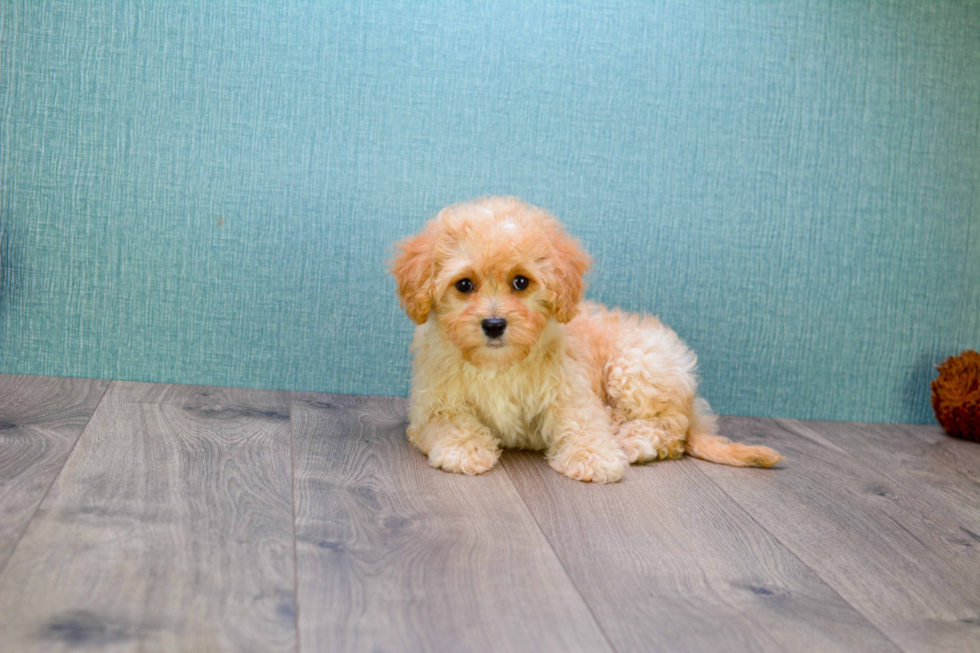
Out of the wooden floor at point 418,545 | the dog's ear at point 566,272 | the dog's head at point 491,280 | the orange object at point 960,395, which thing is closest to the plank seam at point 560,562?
the wooden floor at point 418,545

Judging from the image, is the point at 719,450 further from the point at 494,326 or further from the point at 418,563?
the point at 418,563

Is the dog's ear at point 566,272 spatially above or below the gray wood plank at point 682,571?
above

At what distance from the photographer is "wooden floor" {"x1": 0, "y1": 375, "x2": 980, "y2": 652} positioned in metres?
1.37

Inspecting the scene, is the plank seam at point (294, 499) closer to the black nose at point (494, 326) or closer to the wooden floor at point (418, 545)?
the wooden floor at point (418, 545)

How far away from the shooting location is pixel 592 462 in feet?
7.31

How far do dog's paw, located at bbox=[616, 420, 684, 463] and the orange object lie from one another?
1.28m

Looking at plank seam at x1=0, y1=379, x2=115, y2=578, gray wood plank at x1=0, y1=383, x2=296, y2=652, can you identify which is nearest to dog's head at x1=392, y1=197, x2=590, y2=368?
gray wood plank at x1=0, y1=383, x2=296, y2=652

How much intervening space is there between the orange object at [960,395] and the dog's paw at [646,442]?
50.3 inches

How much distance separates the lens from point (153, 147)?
2.78 metres

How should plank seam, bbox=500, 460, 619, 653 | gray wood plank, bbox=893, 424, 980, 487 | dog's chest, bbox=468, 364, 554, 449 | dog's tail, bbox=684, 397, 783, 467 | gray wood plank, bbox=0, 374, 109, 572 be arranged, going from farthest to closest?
1. gray wood plank, bbox=893, 424, 980, 487
2. dog's tail, bbox=684, 397, 783, 467
3. dog's chest, bbox=468, 364, 554, 449
4. gray wood plank, bbox=0, 374, 109, 572
5. plank seam, bbox=500, 460, 619, 653

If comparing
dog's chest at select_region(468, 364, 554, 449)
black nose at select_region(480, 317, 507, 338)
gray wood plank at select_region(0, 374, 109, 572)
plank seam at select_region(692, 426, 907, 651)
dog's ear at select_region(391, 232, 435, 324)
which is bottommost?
gray wood plank at select_region(0, 374, 109, 572)

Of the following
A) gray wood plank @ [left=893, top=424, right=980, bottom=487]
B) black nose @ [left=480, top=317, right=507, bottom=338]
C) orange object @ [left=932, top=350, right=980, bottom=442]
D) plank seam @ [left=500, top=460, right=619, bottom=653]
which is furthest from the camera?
orange object @ [left=932, top=350, right=980, bottom=442]

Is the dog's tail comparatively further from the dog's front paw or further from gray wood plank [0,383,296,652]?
gray wood plank [0,383,296,652]

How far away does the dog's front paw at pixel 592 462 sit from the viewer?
2.21 m
